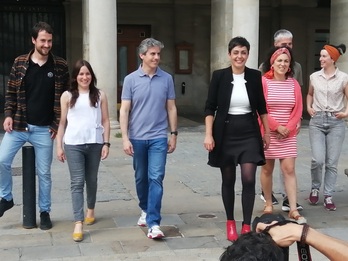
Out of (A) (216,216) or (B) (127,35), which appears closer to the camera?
(A) (216,216)

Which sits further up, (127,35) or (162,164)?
(127,35)

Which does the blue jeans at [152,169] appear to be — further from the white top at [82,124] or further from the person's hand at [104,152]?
the white top at [82,124]

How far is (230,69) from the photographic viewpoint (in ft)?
18.3

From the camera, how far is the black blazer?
5.51m

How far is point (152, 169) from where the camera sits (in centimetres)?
559

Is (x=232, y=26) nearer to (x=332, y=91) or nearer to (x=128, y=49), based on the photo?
(x=128, y=49)

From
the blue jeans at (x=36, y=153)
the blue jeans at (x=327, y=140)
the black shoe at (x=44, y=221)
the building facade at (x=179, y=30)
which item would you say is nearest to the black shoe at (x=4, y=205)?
the blue jeans at (x=36, y=153)

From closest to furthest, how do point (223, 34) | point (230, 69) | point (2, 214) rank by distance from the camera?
point (230, 69) < point (2, 214) < point (223, 34)

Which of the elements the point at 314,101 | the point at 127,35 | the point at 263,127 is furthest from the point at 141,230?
the point at 127,35

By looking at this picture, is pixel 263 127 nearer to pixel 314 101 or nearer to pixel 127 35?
pixel 314 101

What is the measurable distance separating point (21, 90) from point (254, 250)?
4.25 m

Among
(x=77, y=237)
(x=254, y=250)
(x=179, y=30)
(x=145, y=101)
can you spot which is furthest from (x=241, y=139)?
(x=179, y=30)

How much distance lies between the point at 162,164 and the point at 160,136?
272 mm

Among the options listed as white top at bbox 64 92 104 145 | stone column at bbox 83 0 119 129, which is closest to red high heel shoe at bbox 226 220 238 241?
white top at bbox 64 92 104 145
